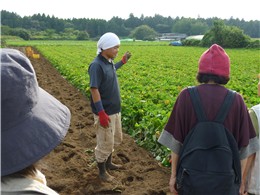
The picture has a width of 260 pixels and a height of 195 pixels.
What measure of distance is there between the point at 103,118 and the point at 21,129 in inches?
120

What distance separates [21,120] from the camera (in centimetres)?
115

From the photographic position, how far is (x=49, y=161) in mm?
5500

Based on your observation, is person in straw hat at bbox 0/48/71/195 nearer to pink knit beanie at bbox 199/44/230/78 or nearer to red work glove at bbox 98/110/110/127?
pink knit beanie at bbox 199/44/230/78

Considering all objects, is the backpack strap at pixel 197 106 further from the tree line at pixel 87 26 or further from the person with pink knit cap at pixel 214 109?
the tree line at pixel 87 26

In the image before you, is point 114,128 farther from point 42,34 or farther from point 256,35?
point 256,35

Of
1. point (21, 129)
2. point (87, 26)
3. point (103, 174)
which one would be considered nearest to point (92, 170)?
point (103, 174)

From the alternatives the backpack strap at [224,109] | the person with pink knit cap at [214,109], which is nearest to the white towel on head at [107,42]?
the person with pink knit cap at [214,109]

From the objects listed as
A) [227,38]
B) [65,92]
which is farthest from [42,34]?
[65,92]

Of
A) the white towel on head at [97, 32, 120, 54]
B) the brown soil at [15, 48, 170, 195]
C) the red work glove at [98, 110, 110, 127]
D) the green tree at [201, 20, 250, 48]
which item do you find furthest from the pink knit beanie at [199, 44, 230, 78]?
the green tree at [201, 20, 250, 48]

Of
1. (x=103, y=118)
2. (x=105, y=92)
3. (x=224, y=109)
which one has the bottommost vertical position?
(x=103, y=118)

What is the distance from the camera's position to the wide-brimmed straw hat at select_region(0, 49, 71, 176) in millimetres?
1105

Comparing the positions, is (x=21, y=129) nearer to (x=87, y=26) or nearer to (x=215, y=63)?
(x=215, y=63)

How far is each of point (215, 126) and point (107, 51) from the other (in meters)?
2.29

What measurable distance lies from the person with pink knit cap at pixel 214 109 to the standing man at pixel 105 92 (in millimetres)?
1681
